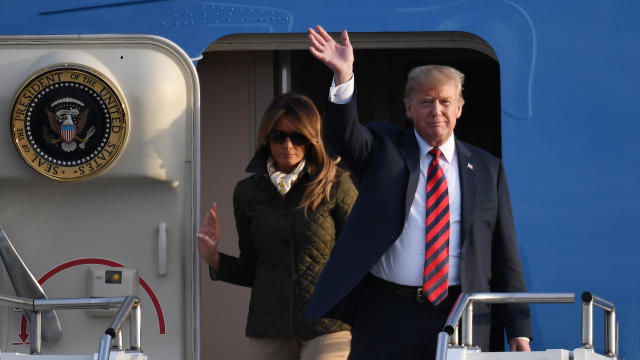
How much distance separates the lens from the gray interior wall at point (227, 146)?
5980mm

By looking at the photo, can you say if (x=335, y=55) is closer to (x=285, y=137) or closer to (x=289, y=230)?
(x=285, y=137)

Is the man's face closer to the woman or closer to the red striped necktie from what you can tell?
the red striped necktie

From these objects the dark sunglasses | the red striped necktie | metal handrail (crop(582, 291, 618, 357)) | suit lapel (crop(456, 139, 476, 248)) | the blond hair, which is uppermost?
the blond hair

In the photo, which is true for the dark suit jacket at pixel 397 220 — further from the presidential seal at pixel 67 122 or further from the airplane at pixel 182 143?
the presidential seal at pixel 67 122

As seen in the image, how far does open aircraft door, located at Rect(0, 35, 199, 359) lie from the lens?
4672mm

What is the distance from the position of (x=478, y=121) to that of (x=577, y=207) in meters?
2.33

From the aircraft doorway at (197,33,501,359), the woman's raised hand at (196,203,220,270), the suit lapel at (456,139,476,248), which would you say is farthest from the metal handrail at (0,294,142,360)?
the aircraft doorway at (197,33,501,359)

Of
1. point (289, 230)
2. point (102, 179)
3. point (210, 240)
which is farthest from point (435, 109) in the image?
point (102, 179)

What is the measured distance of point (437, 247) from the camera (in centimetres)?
340

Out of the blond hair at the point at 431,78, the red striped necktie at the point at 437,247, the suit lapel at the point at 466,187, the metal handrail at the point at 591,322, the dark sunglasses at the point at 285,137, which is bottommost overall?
the metal handrail at the point at 591,322

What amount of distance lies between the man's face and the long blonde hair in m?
0.67

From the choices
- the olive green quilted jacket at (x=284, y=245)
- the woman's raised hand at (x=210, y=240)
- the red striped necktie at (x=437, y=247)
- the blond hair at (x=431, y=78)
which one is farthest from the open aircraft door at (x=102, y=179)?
the red striped necktie at (x=437, y=247)

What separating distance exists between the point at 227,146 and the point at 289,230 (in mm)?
2051

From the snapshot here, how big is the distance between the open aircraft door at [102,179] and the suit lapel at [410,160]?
1413mm
